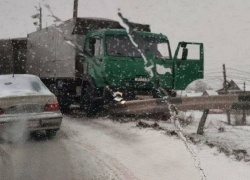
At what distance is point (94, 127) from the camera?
10070mm

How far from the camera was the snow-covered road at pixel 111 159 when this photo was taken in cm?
557

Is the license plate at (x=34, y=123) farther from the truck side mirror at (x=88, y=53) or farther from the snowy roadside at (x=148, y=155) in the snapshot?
the truck side mirror at (x=88, y=53)

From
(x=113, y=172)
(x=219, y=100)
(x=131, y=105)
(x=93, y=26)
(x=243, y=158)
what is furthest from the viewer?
(x=93, y=26)

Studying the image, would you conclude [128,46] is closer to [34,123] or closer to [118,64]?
[118,64]

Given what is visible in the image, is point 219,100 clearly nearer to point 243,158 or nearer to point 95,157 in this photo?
point 243,158

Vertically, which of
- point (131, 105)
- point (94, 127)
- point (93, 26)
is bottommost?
point (94, 127)

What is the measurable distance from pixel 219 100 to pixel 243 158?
7.00ft

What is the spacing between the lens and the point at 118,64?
1112 cm

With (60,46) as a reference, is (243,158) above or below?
below

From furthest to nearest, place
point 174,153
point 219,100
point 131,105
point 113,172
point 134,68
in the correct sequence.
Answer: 1. point 134,68
2. point 131,105
3. point 219,100
4. point 174,153
5. point 113,172

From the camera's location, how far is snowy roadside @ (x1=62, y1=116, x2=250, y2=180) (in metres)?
5.58

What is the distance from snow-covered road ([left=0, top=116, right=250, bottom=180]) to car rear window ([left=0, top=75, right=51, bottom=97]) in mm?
1106

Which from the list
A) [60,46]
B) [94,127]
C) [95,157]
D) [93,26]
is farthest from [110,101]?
[95,157]

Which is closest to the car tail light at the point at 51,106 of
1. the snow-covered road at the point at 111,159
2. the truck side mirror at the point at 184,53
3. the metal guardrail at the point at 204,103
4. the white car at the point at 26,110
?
the white car at the point at 26,110
